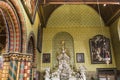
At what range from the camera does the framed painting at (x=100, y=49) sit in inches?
490

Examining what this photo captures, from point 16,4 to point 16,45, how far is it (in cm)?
157

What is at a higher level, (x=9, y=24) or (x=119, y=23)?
(x=119, y=23)

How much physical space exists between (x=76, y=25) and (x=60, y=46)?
A: 7.92 ft

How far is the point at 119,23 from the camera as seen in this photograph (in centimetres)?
1189

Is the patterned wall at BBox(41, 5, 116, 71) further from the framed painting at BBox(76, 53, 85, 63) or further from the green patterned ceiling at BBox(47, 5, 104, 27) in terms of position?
the framed painting at BBox(76, 53, 85, 63)

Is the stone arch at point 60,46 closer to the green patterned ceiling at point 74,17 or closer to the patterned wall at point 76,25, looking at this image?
the patterned wall at point 76,25

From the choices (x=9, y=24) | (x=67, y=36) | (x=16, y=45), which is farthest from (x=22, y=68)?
(x=67, y=36)

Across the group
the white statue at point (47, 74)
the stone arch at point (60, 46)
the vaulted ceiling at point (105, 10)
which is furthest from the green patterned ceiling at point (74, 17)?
the white statue at point (47, 74)

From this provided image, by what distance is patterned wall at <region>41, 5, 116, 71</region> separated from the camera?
13016mm

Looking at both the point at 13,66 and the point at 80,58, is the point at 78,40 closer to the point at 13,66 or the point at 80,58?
the point at 80,58

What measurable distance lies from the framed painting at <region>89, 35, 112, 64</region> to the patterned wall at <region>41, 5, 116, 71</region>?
37 centimetres

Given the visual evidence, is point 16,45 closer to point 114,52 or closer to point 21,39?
point 21,39

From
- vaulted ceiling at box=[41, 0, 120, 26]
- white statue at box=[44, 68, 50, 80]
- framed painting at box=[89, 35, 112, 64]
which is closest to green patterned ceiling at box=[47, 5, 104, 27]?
vaulted ceiling at box=[41, 0, 120, 26]

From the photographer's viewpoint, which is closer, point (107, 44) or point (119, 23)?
point (119, 23)
